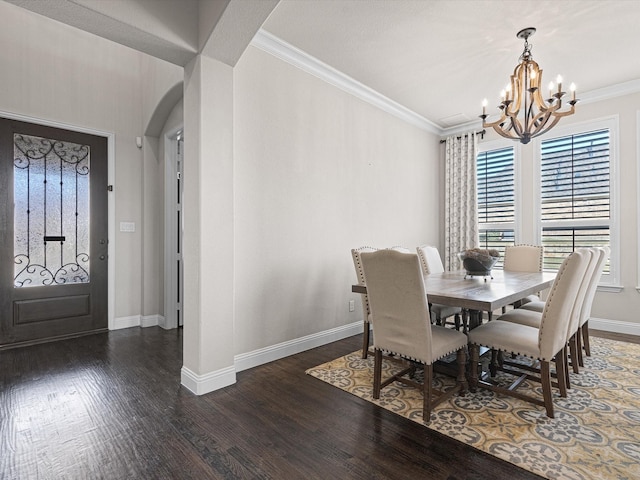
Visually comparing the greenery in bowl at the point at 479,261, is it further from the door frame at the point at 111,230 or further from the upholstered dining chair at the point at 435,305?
the door frame at the point at 111,230

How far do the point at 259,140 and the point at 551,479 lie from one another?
9.71 feet

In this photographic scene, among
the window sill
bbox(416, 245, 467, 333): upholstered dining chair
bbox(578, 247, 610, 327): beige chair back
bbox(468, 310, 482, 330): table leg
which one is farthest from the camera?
the window sill

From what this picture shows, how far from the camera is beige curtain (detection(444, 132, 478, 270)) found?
16.7ft

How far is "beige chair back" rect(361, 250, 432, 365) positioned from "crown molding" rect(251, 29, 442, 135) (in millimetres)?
2238

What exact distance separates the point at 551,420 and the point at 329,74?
354 cm

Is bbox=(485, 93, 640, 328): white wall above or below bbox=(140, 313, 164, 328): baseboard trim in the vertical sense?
above

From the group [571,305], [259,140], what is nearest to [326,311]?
[259,140]

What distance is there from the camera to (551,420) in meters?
2.00

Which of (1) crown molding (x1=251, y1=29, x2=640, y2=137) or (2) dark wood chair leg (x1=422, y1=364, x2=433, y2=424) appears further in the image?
(1) crown molding (x1=251, y1=29, x2=640, y2=137)

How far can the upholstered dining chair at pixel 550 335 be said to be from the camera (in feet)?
6.56

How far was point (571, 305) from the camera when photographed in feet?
7.11

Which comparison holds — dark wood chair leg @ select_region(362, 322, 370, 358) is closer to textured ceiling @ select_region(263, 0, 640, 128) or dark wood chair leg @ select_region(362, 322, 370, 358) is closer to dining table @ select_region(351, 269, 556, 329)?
dining table @ select_region(351, 269, 556, 329)

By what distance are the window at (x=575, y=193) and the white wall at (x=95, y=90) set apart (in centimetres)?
471

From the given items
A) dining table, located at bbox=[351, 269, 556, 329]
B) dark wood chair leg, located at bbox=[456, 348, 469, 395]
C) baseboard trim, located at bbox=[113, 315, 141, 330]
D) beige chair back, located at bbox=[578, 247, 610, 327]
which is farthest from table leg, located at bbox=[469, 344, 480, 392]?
baseboard trim, located at bbox=[113, 315, 141, 330]
